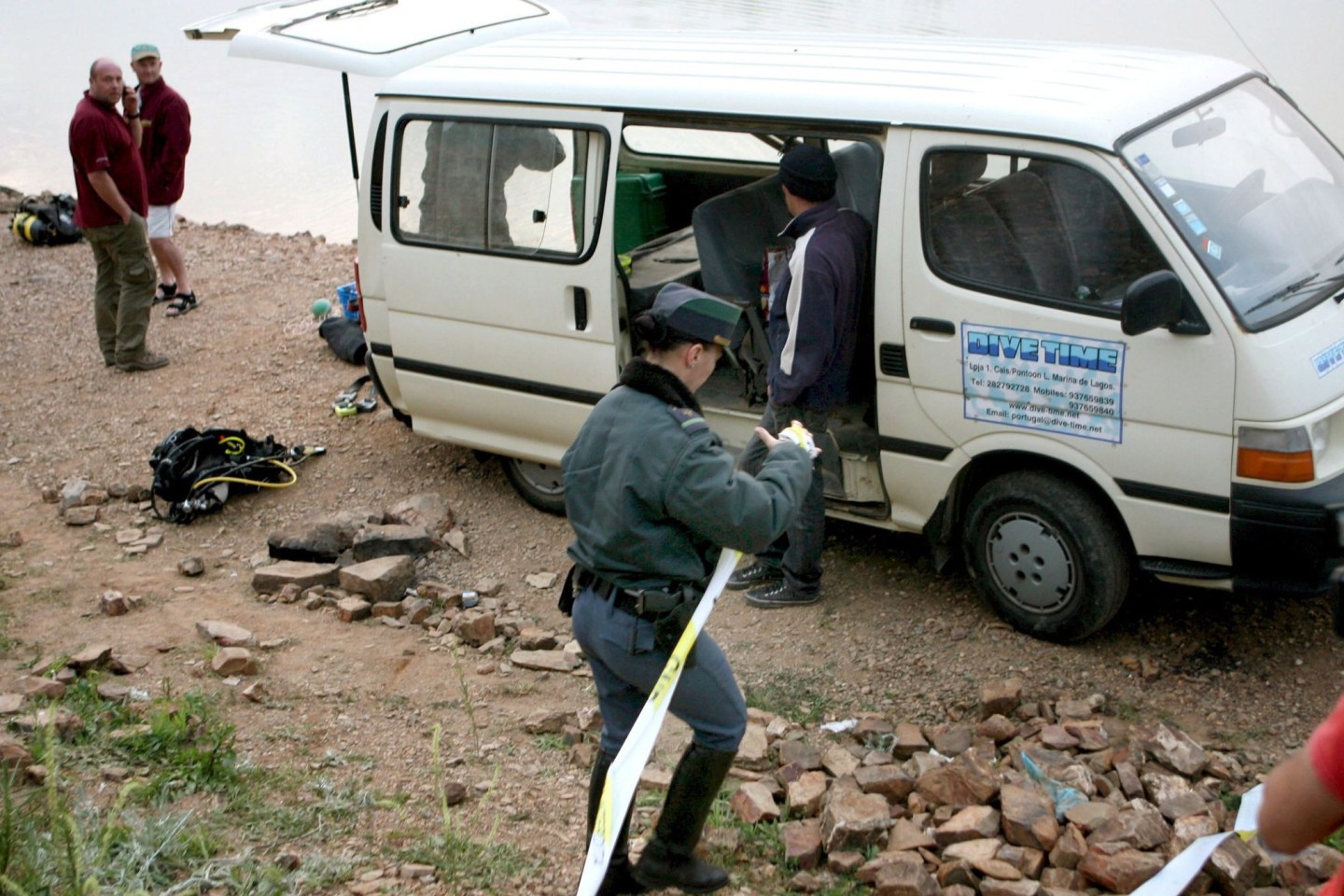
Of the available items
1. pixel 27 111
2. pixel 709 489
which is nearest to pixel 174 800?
pixel 709 489

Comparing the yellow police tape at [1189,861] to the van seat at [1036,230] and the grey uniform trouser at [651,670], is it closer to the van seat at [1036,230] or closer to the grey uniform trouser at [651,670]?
the grey uniform trouser at [651,670]

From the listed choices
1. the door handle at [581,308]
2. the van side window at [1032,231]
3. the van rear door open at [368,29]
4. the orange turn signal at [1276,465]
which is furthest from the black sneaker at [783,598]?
the van rear door open at [368,29]

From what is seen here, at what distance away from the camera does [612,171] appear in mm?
5703

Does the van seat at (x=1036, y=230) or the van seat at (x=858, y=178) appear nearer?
the van seat at (x=1036, y=230)

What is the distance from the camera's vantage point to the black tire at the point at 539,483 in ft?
21.6

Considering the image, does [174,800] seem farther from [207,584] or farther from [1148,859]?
[1148,859]

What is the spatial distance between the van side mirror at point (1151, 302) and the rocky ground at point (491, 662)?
1.31 m

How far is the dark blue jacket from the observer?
5066 mm

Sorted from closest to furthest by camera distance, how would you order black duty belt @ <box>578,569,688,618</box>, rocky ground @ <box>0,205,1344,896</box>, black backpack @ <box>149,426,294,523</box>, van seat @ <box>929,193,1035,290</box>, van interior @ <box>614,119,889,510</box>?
black duty belt @ <box>578,569,688,618</box> < rocky ground @ <box>0,205,1344,896</box> < van seat @ <box>929,193,1035,290</box> < van interior @ <box>614,119,889,510</box> < black backpack @ <box>149,426,294,523</box>

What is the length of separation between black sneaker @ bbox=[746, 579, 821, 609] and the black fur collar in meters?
2.29

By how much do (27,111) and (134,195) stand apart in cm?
1182

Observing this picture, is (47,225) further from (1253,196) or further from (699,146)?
(1253,196)

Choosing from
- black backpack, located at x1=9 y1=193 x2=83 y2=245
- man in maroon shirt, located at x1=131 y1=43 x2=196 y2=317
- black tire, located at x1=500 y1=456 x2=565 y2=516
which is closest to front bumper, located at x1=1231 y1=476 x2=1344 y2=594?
black tire, located at x1=500 y1=456 x2=565 y2=516

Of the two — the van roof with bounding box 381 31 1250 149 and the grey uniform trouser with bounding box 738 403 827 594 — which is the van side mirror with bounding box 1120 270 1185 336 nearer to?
the van roof with bounding box 381 31 1250 149
